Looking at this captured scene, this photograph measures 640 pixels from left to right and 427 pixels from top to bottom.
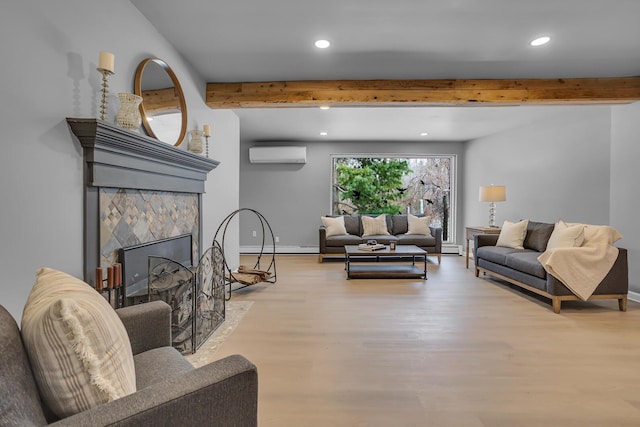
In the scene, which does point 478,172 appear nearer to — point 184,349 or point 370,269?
point 370,269

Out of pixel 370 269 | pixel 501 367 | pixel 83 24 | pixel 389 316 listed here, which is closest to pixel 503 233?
pixel 370 269

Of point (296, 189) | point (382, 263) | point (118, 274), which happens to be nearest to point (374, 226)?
point (382, 263)

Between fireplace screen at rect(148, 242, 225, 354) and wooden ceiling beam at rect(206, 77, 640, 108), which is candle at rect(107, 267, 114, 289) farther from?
wooden ceiling beam at rect(206, 77, 640, 108)

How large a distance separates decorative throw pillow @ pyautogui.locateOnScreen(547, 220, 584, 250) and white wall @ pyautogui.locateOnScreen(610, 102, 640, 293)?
73 centimetres

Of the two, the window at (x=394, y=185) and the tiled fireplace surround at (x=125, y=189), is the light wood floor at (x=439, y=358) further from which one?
the window at (x=394, y=185)

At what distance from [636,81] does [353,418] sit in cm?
460

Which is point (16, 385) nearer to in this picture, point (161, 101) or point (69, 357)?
point (69, 357)

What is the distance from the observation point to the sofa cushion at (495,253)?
4.25 metres

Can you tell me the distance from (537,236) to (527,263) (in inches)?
35.4

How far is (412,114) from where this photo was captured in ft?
16.4

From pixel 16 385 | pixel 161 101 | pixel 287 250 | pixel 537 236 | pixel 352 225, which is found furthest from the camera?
pixel 287 250

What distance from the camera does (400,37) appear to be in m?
2.83

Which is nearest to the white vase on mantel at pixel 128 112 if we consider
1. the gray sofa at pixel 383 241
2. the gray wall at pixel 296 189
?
the gray sofa at pixel 383 241

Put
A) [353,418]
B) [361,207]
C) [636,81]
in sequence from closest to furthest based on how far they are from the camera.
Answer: [353,418] < [636,81] < [361,207]
